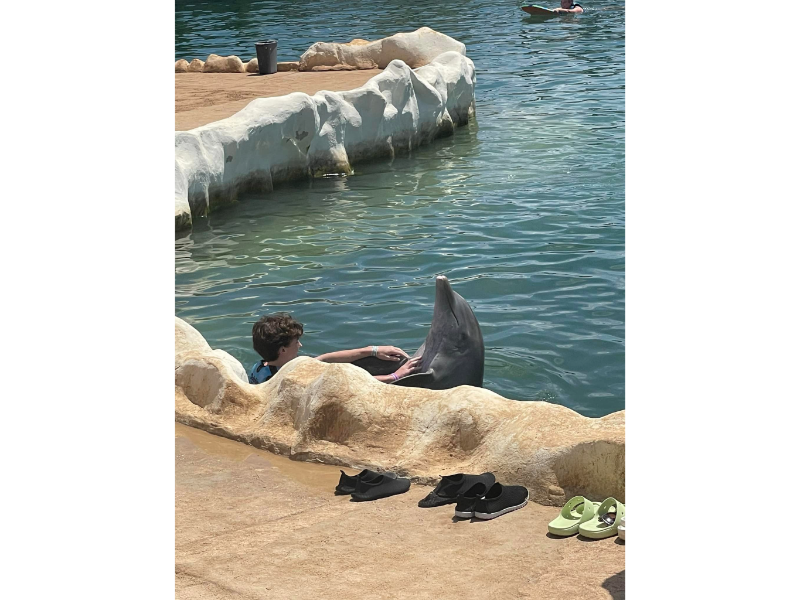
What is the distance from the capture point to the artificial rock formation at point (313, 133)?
1378 centimetres

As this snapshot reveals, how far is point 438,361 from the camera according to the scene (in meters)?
6.61

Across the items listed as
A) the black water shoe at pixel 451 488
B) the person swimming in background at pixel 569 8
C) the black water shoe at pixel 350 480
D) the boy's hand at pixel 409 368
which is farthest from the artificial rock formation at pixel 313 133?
the person swimming in background at pixel 569 8

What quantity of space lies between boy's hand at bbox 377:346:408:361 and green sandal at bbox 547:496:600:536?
320 centimetres

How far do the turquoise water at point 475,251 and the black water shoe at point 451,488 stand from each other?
11.5 ft

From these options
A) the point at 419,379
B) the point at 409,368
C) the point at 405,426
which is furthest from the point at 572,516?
the point at 409,368

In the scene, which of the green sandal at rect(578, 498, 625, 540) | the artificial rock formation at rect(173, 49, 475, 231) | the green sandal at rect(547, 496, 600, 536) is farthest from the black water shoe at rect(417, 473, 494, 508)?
the artificial rock formation at rect(173, 49, 475, 231)

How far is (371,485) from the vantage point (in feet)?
14.8

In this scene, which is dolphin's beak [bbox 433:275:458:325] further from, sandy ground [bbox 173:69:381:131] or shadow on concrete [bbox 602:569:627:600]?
sandy ground [bbox 173:69:381:131]

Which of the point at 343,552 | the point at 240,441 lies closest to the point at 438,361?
the point at 240,441

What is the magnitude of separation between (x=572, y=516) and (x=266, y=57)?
1890 centimetres

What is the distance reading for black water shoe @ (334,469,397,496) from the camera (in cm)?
456

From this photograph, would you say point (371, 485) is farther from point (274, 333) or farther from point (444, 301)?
point (274, 333)
